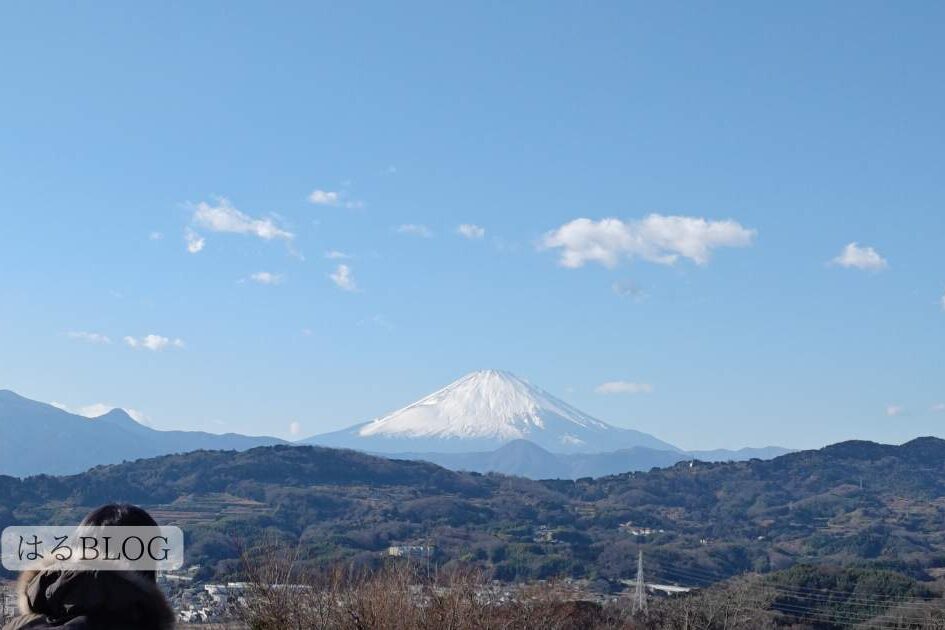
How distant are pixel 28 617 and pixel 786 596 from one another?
40117 mm

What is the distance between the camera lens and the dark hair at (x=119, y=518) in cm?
231

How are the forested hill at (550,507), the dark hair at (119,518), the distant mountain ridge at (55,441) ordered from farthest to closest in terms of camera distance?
the distant mountain ridge at (55,441) < the forested hill at (550,507) < the dark hair at (119,518)

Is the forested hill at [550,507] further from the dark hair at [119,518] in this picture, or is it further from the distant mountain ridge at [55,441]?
the distant mountain ridge at [55,441]

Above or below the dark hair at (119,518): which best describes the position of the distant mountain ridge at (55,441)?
above

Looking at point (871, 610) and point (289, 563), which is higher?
point (289, 563)

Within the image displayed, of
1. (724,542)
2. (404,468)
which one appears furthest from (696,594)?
(404,468)

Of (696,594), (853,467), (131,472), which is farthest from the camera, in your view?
(853,467)

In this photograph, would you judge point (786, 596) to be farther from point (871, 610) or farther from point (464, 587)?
point (464, 587)

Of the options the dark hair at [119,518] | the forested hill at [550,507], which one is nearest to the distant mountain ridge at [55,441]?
the forested hill at [550,507]

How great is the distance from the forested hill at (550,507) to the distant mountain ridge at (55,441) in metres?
51.5

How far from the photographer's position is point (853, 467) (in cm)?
10644

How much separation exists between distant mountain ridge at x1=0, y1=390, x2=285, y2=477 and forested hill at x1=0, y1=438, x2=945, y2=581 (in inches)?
2029

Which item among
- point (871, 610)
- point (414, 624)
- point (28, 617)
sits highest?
point (28, 617)

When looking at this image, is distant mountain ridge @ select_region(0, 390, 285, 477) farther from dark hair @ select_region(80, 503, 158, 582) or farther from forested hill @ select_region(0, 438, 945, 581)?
dark hair @ select_region(80, 503, 158, 582)
